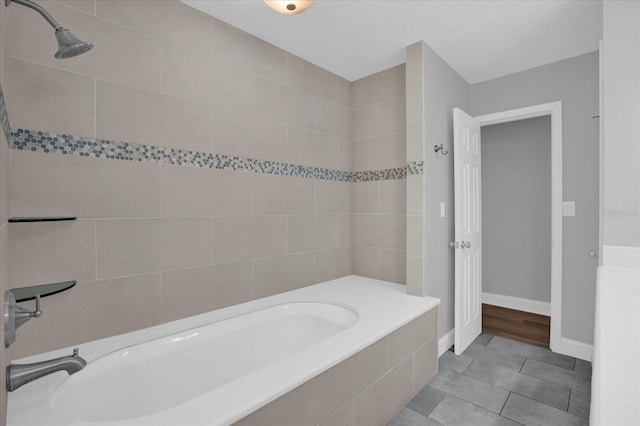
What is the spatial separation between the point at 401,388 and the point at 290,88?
7.56 ft

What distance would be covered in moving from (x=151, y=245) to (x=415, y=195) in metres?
1.86

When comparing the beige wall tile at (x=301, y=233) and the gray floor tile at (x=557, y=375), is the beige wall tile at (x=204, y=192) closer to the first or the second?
the beige wall tile at (x=301, y=233)

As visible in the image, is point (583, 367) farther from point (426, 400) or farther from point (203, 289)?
point (203, 289)

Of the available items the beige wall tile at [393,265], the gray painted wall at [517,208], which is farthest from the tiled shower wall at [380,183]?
the gray painted wall at [517,208]

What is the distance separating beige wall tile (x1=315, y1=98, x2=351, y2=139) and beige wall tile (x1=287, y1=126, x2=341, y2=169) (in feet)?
Result: 0.23

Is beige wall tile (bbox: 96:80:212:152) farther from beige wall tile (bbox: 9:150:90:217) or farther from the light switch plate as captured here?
the light switch plate

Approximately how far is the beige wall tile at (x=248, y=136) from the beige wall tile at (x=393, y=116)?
3.16 ft

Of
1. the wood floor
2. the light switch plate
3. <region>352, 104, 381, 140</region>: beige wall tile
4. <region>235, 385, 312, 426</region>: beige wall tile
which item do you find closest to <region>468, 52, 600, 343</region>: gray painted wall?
the light switch plate

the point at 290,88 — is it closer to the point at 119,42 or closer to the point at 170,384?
the point at 119,42

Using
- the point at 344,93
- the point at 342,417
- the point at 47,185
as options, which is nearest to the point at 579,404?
the point at 342,417

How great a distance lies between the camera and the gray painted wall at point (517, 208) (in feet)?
12.0

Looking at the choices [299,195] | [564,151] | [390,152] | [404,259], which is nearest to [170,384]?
[299,195]

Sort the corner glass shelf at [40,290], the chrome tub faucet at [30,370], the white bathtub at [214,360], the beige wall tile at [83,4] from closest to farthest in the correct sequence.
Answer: the chrome tub faucet at [30,370]
the white bathtub at [214,360]
the corner glass shelf at [40,290]
the beige wall tile at [83,4]

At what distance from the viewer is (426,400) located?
2.05 metres
